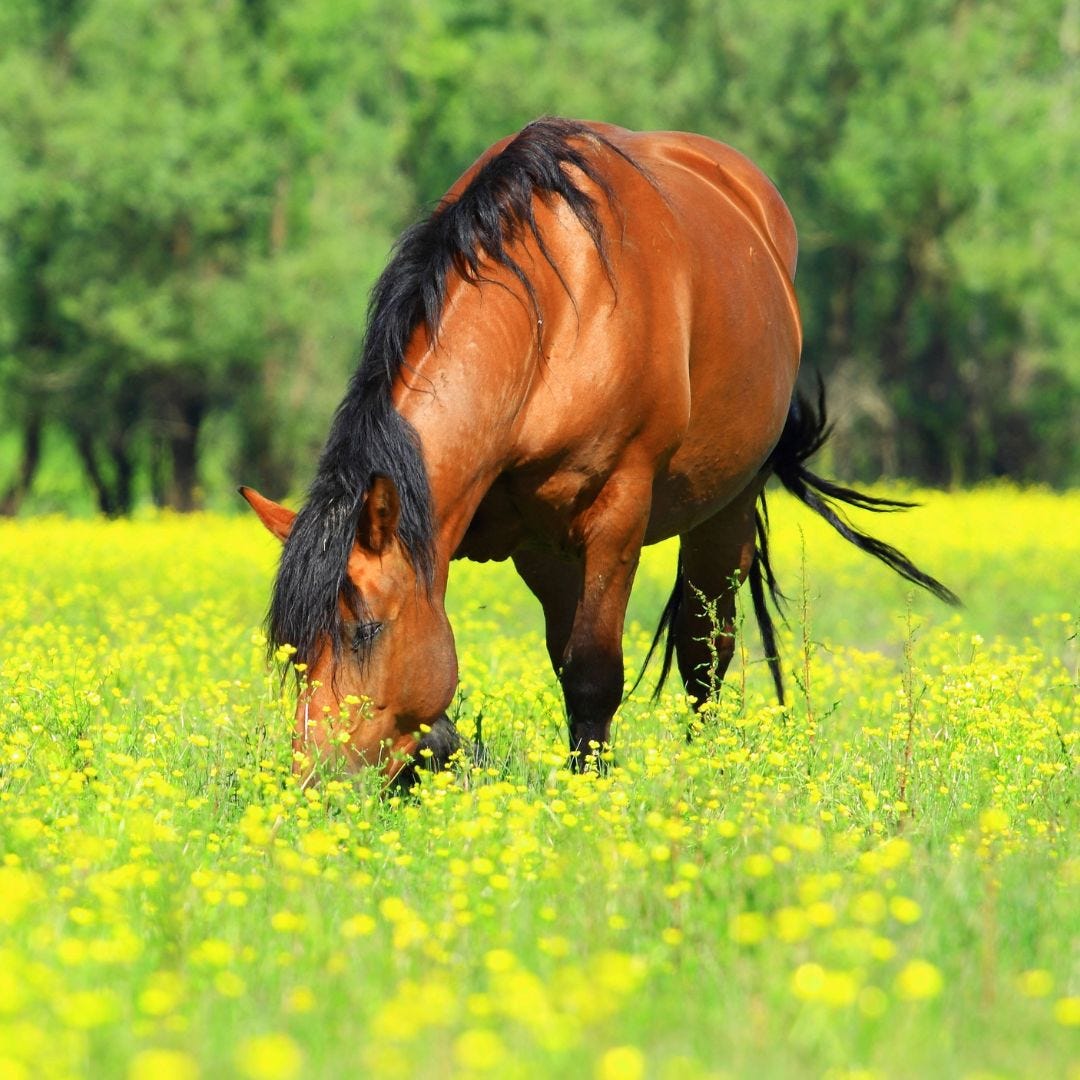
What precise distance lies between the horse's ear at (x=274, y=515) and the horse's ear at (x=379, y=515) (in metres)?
0.35

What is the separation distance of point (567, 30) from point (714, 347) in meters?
28.3

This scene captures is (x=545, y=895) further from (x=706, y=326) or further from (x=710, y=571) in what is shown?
(x=710, y=571)

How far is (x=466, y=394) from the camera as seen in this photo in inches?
203

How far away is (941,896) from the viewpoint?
139 inches

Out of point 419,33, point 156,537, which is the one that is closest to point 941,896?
point 156,537

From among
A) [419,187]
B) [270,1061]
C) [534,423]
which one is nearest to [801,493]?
[534,423]

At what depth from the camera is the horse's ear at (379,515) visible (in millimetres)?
4785

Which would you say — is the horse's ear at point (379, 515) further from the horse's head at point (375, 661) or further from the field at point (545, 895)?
the field at point (545, 895)

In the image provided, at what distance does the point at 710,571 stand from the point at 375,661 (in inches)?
123

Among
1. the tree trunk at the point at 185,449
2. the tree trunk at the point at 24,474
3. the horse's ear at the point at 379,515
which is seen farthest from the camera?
the tree trunk at the point at 24,474

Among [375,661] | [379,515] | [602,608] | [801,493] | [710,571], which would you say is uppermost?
[379,515]

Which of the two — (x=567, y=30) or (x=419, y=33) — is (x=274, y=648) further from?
(x=419, y=33)

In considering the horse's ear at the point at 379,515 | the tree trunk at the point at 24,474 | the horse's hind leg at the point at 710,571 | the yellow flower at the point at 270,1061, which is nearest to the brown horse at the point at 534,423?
the horse's ear at the point at 379,515

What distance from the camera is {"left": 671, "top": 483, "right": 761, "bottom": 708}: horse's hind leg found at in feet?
25.1
